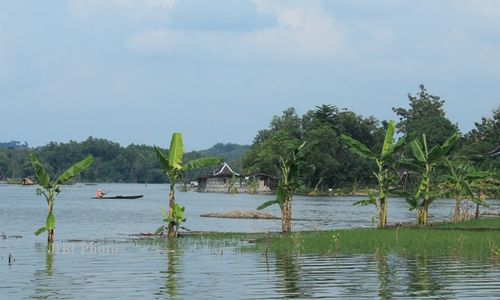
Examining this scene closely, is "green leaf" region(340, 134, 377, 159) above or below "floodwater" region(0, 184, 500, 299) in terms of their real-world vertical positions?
above

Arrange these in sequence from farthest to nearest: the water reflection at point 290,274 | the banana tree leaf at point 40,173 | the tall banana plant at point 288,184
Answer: the tall banana plant at point 288,184 < the banana tree leaf at point 40,173 < the water reflection at point 290,274

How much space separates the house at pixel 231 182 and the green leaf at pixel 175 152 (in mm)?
93952

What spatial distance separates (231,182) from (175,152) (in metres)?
101

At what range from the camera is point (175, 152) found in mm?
37469

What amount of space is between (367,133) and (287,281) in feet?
394

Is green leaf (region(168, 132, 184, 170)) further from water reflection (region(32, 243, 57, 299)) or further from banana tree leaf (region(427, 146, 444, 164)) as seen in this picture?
banana tree leaf (region(427, 146, 444, 164))

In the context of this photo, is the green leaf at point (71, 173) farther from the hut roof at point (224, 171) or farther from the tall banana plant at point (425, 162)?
the hut roof at point (224, 171)

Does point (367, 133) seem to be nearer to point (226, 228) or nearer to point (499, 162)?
point (499, 162)

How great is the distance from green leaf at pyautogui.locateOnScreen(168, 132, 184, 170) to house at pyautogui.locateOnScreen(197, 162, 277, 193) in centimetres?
9395

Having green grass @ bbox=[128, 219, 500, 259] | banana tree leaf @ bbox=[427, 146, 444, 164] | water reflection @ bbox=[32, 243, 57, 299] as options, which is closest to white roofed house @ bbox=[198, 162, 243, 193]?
banana tree leaf @ bbox=[427, 146, 444, 164]

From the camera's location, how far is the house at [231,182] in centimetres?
13575

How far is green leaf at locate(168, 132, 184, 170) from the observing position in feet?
123

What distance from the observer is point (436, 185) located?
5256cm

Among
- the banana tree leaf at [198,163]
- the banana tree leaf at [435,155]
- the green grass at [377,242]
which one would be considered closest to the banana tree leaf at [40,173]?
the green grass at [377,242]
